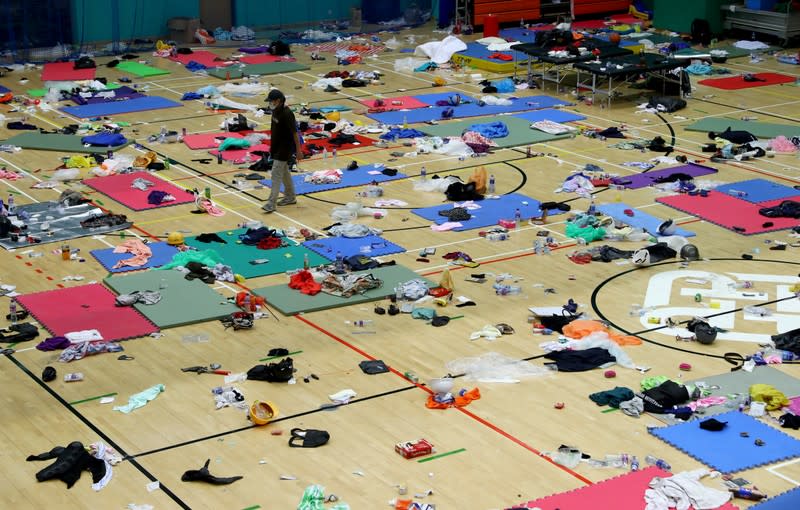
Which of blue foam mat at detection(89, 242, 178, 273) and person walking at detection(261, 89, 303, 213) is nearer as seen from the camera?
blue foam mat at detection(89, 242, 178, 273)

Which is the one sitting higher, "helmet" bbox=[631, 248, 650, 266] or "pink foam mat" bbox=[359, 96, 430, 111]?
"pink foam mat" bbox=[359, 96, 430, 111]

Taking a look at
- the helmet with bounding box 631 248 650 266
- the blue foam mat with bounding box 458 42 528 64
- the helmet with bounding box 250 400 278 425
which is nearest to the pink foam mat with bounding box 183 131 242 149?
the blue foam mat with bounding box 458 42 528 64

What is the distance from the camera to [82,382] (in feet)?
49.6

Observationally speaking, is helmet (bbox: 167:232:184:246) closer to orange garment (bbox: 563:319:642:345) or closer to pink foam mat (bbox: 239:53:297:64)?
orange garment (bbox: 563:319:642:345)

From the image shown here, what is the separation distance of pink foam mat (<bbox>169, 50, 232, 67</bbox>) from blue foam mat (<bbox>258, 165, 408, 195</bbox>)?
1182 cm

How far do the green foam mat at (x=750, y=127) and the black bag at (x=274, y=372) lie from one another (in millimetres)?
15357

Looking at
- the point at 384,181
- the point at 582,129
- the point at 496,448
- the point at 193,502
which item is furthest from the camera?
the point at 582,129

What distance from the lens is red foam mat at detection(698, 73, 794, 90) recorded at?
32.3 meters

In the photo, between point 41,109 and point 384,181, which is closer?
point 384,181

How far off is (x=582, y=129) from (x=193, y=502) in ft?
57.1

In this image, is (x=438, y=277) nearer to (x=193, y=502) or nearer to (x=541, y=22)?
(x=193, y=502)

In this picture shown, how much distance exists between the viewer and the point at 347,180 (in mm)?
23641

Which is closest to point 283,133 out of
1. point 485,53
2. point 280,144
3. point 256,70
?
point 280,144

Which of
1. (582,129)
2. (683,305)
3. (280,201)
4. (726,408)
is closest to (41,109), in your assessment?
(280,201)
